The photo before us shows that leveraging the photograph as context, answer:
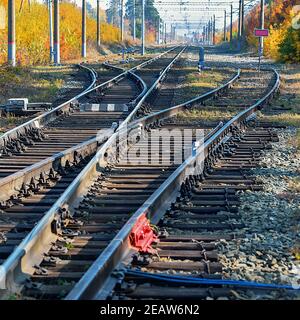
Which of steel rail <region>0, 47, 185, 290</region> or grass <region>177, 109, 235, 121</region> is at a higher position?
grass <region>177, 109, 235, 121</region>

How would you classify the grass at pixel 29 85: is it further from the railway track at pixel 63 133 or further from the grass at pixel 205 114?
the grass at pixel 205 114

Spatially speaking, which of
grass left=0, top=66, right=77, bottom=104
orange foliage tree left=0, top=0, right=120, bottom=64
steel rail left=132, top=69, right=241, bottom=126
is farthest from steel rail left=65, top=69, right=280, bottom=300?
orange foliage tree left=0, top=0, right=120, bottom=64

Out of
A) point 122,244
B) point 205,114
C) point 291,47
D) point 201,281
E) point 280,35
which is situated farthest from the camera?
point 280,35

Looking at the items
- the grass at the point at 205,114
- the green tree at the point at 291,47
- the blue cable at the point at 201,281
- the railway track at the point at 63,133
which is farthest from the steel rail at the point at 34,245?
the green tree at the point at 291,47

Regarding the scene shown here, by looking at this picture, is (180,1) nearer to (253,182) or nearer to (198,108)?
(198,108)

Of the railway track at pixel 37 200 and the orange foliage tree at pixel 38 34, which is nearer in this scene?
the railway track at pixel 37 200

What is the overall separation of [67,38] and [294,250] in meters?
44.8

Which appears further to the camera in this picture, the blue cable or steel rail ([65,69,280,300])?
the blue cable

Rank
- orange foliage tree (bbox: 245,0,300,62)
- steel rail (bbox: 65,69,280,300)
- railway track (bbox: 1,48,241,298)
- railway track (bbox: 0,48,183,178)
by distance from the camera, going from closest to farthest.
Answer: steel rail (bbox: 65,69,280,300) < railway track (bbox: 1,48,241,298) < railway track (bbox: 0,48,183,178) < orange foliage tree (bbox: 245,0,300,62)

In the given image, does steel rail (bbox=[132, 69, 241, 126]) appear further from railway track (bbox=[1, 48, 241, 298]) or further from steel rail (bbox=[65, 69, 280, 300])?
railway track (bbox=[1, 48, 241, 298])

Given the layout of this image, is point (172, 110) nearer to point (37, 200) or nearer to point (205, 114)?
point (205, 114)

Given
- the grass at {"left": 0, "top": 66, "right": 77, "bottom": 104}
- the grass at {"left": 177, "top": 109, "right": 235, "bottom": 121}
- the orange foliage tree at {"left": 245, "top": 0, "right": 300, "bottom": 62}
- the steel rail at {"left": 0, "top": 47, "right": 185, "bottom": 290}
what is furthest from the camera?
the orange foliage tree at {"left": 245, "top": 0, "right": 300, "bottom": 62}

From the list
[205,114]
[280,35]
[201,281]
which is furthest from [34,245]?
[280,35]
